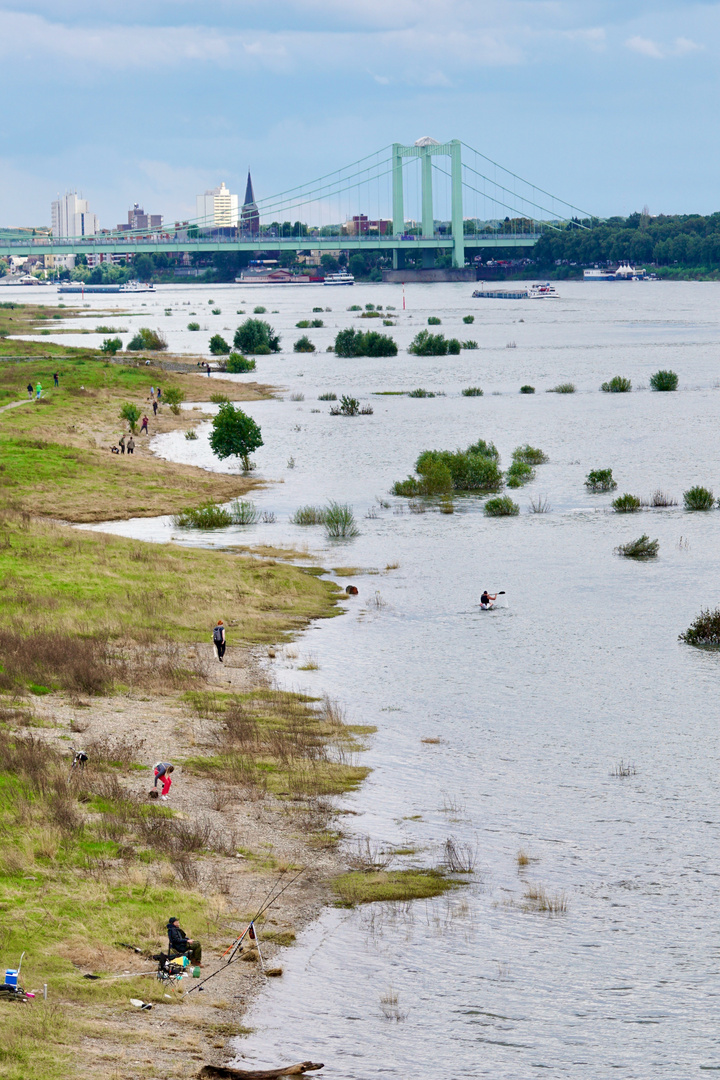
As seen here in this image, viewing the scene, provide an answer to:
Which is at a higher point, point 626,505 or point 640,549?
point 626,505

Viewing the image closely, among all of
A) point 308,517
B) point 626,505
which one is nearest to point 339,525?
point 308,517

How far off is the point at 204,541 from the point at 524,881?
2451 centimetres

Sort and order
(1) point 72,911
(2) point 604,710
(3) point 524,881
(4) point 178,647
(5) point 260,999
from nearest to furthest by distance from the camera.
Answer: (5) point 260,999
(1) point 72,911
(3) point 524,881
(2) point 604,710
(4) point 178,647

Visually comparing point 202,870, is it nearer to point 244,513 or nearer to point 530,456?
point 244,513

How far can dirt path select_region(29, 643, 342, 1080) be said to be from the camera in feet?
41.4

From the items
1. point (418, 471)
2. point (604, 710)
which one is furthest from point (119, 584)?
point (418, 471)

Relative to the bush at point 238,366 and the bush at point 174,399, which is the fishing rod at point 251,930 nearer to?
the bush at point 174,399

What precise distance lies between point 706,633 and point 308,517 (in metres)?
18.4

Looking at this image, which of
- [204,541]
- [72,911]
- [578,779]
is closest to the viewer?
[72,911]

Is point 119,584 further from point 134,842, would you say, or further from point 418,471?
point 418,471

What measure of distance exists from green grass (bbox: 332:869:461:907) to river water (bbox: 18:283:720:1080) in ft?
0.89

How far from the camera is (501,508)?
46.1 meters

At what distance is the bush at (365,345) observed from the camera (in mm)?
112500

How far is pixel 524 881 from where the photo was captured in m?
17.2
